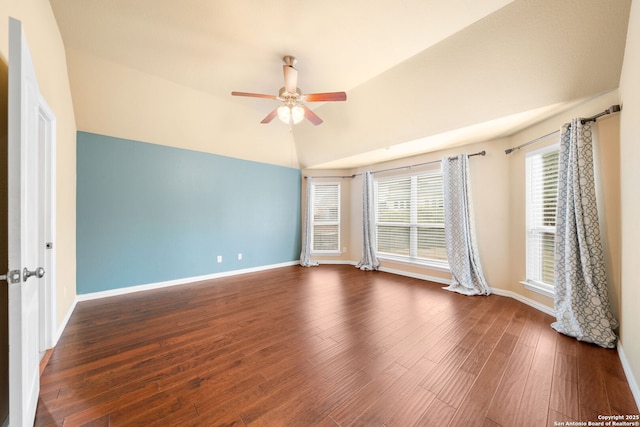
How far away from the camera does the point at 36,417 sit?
4.42ft

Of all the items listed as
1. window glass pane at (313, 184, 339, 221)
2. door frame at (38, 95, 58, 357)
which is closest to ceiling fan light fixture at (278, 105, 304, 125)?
door frame at (38, 95, 58, 357)

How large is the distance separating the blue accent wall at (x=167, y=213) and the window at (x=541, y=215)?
4.39 meters

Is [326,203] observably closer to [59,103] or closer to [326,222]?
[326,222]

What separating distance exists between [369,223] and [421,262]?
1.31m

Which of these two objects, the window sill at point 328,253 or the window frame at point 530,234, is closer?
the window frame at point 530,234

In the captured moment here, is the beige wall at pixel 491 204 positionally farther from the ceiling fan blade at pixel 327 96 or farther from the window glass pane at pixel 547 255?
the ceiling fan blade at pixel 327 96

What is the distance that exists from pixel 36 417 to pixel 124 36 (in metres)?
3.23

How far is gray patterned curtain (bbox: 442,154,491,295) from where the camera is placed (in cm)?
354

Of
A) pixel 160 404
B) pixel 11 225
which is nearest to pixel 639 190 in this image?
pixel 160 404

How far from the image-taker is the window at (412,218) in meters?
4.21

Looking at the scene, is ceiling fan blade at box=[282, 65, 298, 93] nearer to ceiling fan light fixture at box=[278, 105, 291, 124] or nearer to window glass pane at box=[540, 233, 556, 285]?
ceiling fan light fixture at box=[278, 105, 291, 124]

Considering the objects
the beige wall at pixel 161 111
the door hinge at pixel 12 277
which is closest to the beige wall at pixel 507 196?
the beige wall at pixel 161 111

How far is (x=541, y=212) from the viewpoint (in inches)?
116

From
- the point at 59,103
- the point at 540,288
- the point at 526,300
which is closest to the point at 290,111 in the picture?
the point at 59,103
